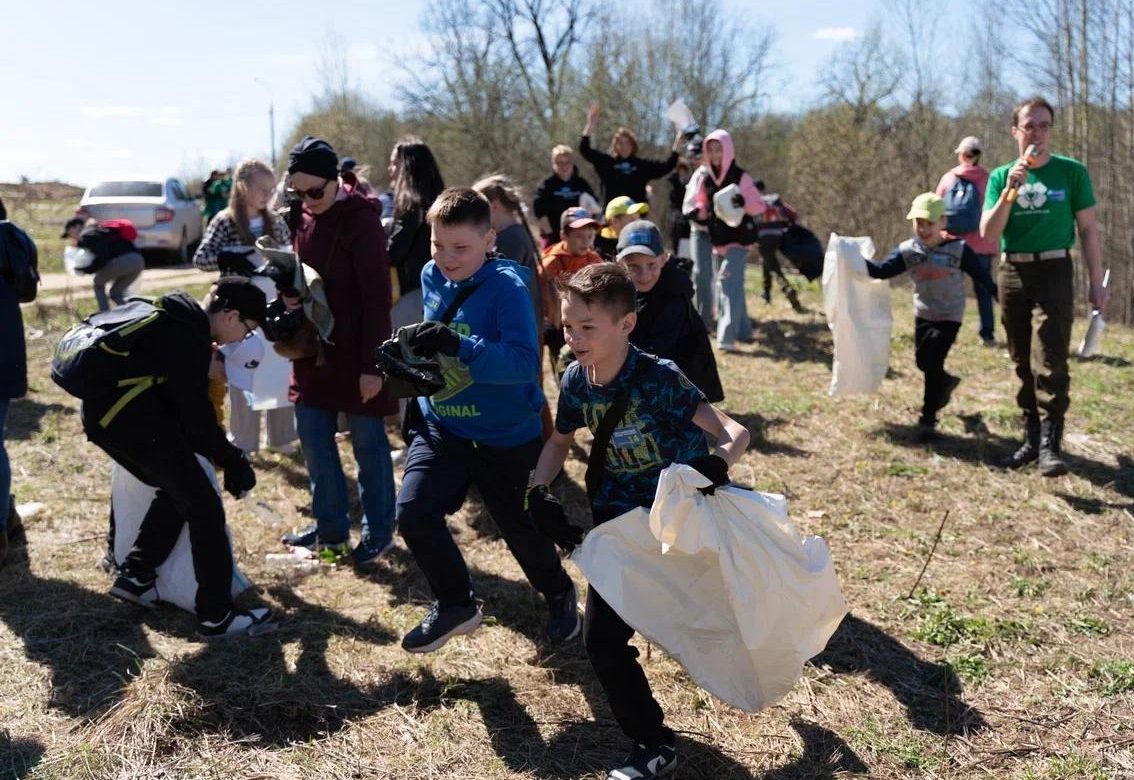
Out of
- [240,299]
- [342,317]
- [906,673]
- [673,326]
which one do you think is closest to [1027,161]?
[673,326]

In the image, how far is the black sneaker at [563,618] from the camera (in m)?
3.97

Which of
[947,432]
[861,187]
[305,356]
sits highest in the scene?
[861,187]

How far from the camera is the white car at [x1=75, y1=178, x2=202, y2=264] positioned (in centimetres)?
1764

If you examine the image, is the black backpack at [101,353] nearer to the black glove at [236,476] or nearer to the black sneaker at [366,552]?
the black glove at [236,476]

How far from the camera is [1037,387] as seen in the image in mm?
5832

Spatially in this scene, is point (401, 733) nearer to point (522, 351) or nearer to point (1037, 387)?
point (522, 351)

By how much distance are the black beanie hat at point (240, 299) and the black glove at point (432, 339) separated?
4.98 ft

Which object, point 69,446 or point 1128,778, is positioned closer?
point 1128,778

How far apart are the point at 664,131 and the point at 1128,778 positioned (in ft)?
68.2

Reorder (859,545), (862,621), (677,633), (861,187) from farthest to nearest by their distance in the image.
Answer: (861,187), (859,545), (862,621), (677,633)

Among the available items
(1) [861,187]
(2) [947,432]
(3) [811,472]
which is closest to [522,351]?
(3) [811,472]

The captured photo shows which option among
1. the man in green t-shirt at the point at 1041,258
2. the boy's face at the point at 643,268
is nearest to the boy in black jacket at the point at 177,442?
the boy's face at the point at 643,268

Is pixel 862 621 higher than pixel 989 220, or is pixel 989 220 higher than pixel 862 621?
pixel 989 220

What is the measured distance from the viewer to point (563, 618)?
3.97m
